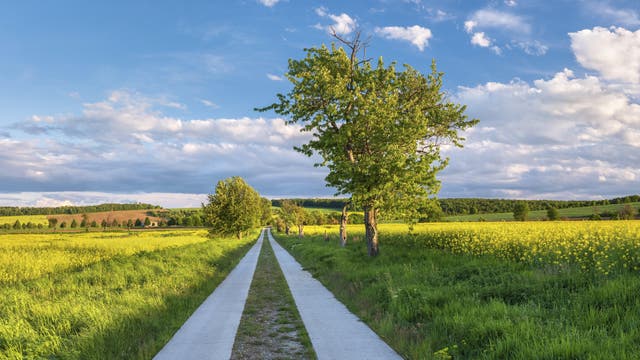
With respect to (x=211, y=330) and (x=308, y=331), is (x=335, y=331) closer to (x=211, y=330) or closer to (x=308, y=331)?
(x=308, y=331)

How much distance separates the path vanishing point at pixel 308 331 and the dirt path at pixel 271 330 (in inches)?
6.9

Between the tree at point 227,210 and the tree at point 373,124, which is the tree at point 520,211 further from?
the tree at point 373,124

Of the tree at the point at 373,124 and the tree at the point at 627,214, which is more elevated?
the tree at the point at 373,124

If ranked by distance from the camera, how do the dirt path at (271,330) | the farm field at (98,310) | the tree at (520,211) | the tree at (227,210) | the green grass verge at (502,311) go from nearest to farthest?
the green grass verge at (502,311), the farm field at (98,310), the dirt path at (271,330), the tree at (227,210), the tree at (520,211)

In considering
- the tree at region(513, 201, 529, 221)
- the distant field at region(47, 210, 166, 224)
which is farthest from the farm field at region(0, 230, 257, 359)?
the distant field at region(47, 210, 166, 224)

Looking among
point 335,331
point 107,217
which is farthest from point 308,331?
point 107,217

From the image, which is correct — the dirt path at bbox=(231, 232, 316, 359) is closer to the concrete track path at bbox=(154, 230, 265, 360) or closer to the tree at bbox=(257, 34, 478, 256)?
the concrete track path at bbox=(154, 230, 265, 360)

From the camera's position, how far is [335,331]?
880cm

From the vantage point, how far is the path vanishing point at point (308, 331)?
7.42 m

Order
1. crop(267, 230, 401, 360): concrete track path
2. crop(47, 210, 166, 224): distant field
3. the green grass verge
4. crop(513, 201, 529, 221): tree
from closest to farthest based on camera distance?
the green grass verge
crop(267, 230, 401, 360): concrete track path
crop(513, 201, 529, 221): tree
crop(47, 210, 166, 224): distant field

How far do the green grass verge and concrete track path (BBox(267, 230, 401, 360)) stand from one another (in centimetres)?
29

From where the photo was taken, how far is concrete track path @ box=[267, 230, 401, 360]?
734 centimetres

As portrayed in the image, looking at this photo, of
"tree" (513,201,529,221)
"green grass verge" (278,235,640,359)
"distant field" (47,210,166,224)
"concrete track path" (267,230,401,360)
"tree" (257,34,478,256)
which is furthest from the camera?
"distant field" (47,210,166,224)

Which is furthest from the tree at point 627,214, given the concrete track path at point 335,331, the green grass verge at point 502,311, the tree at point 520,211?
the concrete track path at point 335,331
